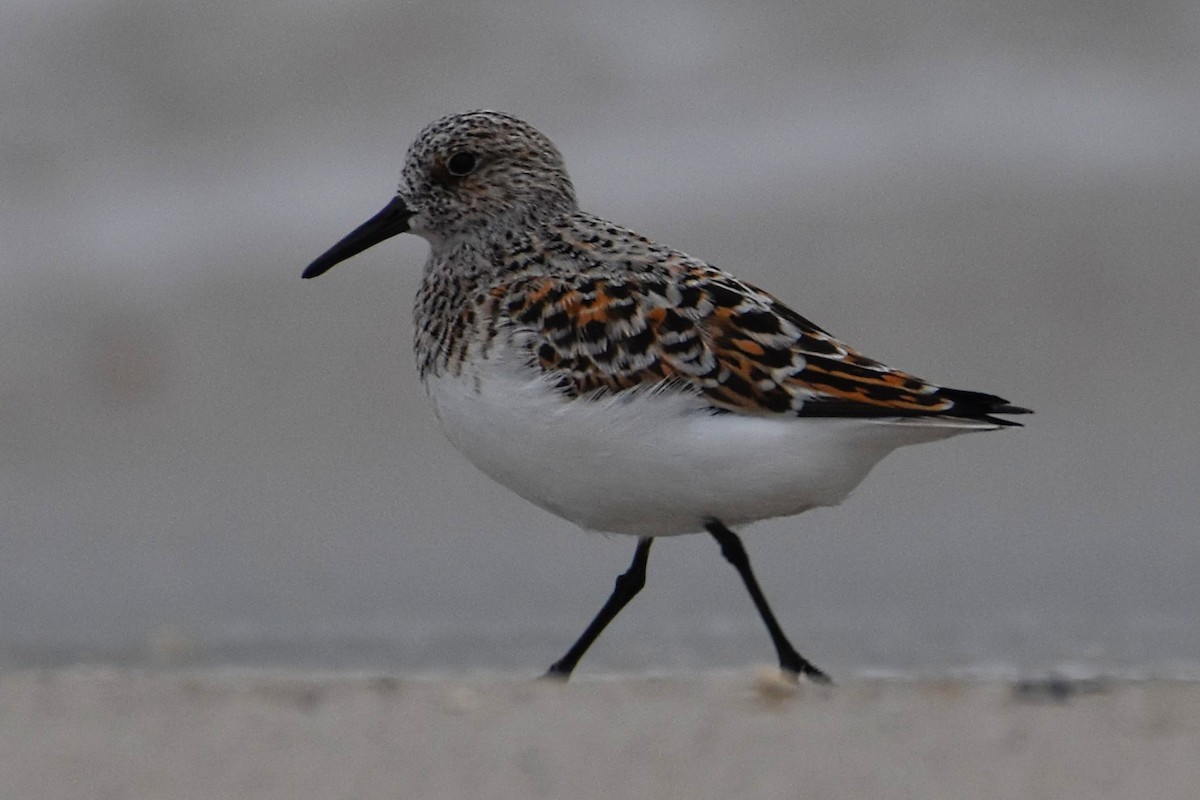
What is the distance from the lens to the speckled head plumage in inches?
223

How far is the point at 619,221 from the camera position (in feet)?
32.0

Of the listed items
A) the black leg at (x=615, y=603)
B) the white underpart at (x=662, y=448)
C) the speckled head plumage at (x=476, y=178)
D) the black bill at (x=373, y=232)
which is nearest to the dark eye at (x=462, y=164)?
the speckled head plumage at (x=476, y=178)

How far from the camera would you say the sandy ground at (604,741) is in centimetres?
369

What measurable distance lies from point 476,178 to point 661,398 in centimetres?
98

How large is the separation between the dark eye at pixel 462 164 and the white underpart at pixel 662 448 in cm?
79

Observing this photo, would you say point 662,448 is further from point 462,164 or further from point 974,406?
point 462,164

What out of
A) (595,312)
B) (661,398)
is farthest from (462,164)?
(661,398)

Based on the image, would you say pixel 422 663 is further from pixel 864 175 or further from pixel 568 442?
pixel 864 175

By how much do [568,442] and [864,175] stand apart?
17.5 feet

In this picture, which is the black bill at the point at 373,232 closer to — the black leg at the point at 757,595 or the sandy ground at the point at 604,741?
the black leg at the point at 757,595

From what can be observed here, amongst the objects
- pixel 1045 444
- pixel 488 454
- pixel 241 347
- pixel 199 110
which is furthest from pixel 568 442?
pixel 199 110

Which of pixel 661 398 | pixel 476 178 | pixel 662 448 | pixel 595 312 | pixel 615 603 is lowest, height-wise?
pixel 615 603

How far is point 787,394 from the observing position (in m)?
5.02

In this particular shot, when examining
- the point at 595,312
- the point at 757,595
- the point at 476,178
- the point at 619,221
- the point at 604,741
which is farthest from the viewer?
the point at 619,221
